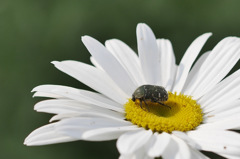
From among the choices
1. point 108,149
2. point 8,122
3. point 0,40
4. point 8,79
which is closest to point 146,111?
point 108,149

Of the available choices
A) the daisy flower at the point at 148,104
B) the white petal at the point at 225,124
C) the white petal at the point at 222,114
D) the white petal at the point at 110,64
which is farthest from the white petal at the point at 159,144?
the white petal at the point at 110,64

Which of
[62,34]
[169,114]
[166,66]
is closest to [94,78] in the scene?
[169,114]

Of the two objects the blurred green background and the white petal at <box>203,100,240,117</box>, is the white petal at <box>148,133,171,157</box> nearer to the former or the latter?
the white petal at <box>203,100,240,117</box>

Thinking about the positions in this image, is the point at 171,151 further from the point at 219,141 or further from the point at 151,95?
the point at 151,95

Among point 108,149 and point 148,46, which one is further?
point 108,149

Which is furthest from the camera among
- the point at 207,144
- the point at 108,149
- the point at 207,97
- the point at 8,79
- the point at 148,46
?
the point at 8,79

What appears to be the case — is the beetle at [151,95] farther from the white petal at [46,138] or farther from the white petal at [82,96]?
the white petal at [46,138]

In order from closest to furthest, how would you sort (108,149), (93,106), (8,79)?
(93,106), (108,149), (8,79)

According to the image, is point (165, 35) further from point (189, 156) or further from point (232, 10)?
point (189, 156)

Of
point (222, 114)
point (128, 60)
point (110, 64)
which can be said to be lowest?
point (222, 114)
